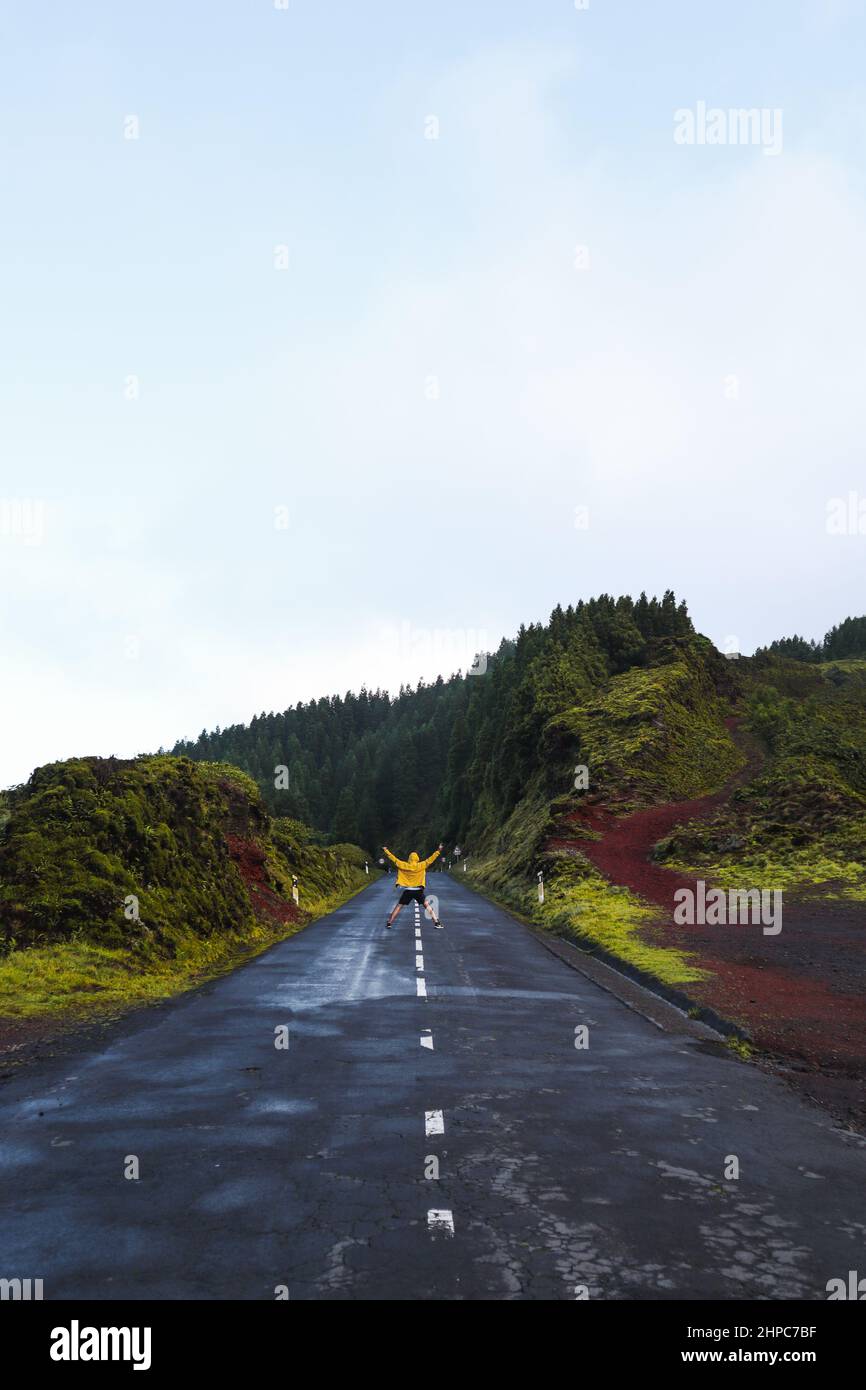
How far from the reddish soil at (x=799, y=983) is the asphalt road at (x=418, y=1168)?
804 mm

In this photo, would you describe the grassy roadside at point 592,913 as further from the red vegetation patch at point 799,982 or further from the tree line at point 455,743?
the tree line at point 455,743

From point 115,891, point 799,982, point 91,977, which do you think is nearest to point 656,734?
point 799,982

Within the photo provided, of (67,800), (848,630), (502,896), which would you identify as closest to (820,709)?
(502,896)

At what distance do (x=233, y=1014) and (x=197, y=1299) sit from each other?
8.38 meters

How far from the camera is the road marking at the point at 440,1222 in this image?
207 inches

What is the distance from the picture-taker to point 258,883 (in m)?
30.1

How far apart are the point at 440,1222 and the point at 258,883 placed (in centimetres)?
2557

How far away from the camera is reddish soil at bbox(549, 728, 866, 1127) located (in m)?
9.83

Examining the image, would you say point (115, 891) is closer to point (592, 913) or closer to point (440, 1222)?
point (592, 913)

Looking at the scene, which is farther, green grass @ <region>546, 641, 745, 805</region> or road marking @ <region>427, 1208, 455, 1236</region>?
green grass @ <region>546, 641, 745, 805</region>

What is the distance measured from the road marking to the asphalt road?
0.7 inches

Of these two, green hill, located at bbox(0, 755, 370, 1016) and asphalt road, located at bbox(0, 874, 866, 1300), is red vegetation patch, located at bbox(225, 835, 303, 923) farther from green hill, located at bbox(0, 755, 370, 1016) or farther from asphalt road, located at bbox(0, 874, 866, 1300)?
asphalt road, located at bbox(0, 874, 866, 1300)

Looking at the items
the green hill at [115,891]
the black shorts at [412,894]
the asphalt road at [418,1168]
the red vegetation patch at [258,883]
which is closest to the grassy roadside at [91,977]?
the green hill at [115,891]

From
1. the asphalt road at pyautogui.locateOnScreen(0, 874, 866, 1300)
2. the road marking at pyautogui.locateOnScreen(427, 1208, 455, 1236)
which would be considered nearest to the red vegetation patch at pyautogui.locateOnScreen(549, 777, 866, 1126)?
the asphalt road at pyautogui.locateOnScreen(0, 874, 866, 1300)
